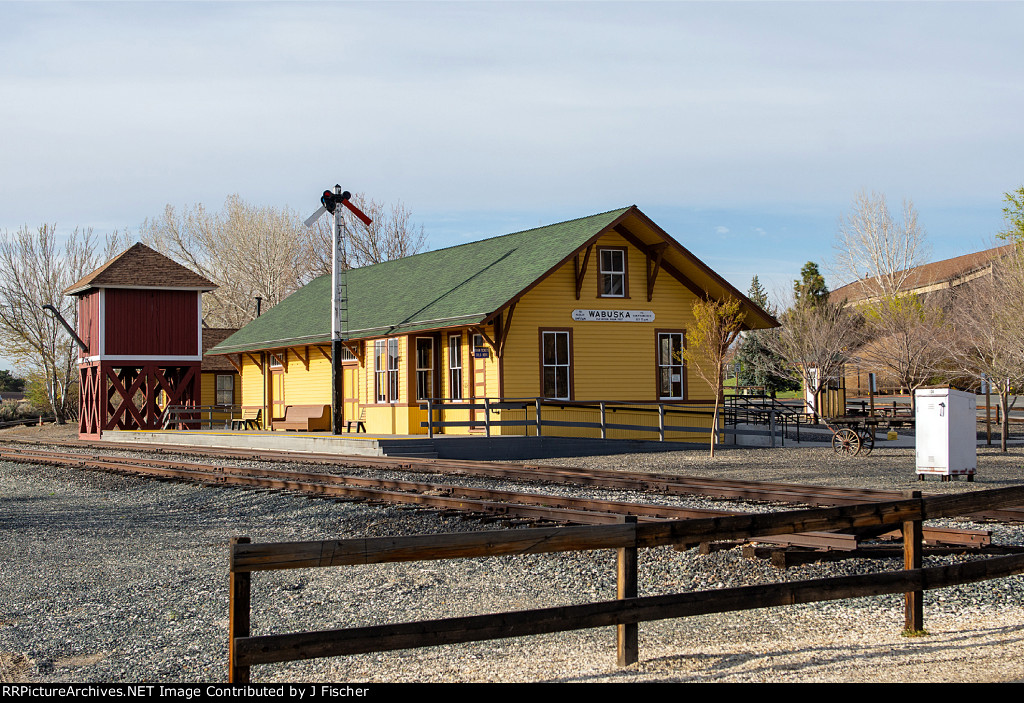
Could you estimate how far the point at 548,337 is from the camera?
28.1 m

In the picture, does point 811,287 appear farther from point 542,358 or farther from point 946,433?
point 946,433

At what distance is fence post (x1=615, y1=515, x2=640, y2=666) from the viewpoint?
575 centimetres

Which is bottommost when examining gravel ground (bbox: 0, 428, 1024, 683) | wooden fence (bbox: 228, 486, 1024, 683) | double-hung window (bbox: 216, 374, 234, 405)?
gravel ground (bbox: 0, 428, 1024, 683)

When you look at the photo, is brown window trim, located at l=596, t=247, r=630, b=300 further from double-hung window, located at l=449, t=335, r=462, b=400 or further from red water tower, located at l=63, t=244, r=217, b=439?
red water tower, located at l=63, t=244, r=217, b=439

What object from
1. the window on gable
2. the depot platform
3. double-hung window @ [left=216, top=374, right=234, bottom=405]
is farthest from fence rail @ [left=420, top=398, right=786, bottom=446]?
double-hung window @ [left=216, top=374, right=234, bottom=405]

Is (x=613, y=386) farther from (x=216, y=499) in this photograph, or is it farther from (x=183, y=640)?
(x=183, y=640)

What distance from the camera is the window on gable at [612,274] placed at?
29.0 metres

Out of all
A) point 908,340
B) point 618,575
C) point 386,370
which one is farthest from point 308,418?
point 618,575

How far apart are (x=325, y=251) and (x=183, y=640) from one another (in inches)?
2319

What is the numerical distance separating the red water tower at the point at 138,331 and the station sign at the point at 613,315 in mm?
18309

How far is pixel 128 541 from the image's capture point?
11023 mm

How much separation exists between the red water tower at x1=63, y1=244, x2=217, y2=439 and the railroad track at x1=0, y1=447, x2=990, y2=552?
64.0 feet

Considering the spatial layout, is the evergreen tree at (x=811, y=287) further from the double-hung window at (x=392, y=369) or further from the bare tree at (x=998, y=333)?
the double-hung window at (x=392, y=369)
